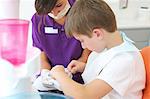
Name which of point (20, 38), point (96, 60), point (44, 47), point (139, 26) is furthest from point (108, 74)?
point (139, 26)

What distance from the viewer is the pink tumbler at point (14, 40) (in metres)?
0.56

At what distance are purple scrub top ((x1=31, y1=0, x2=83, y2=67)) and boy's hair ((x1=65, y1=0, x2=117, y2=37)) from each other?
440 millimetres

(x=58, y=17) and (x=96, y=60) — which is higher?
(x=58, y=17)

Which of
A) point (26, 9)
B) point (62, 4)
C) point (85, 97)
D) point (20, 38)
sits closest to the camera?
point (20, 38)

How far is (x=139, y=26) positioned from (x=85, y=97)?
153 centimetres

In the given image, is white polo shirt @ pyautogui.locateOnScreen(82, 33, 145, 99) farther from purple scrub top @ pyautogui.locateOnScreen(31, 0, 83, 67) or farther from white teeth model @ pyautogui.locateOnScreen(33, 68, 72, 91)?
purple scrub top @ pyautogui.locateOnScreen(31, 0, 83, 67)

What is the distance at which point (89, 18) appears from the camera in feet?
3.31

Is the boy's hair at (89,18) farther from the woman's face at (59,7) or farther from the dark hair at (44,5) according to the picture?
the woman's face at (59,7)

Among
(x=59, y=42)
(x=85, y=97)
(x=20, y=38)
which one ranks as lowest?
(x=85, y=97)

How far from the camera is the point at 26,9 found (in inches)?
92.2

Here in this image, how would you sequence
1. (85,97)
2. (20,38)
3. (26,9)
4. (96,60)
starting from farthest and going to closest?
(26,9), (96,60), (85,97), (20,38)

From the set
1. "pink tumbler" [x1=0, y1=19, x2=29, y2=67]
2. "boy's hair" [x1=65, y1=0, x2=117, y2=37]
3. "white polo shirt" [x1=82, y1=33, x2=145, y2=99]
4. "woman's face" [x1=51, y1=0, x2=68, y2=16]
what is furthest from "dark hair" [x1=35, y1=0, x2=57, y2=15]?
"pink tumbler" [x1=0, y1=19, x2=29, y2=67]

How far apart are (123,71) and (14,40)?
521mm

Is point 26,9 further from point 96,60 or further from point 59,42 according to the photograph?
point 96,60
